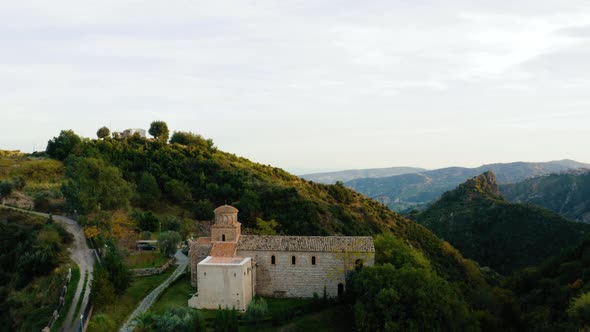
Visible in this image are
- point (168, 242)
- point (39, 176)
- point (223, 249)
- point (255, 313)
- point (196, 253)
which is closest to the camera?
point (255, 313)

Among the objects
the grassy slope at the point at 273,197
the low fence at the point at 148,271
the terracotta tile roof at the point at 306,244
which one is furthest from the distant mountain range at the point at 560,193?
the low fence at the point at 148,271

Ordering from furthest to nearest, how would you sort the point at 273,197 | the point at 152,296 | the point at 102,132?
the point at 102,132, the point at 273,197, the point at 152,296

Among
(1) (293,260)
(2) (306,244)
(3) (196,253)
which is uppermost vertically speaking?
(2) (306,244)

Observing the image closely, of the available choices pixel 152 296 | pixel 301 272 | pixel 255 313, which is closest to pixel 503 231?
pixel 301 272

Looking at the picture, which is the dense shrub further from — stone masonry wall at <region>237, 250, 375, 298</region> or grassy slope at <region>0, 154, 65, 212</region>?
grassy slope at <region>0, 154, 65, 212</region>

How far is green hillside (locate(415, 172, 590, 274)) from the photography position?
222 ft

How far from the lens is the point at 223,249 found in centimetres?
3064

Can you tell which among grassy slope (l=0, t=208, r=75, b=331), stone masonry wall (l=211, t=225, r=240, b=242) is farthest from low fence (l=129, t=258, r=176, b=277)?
stone masonry wall (l=211, t=225, r=240, b=242)

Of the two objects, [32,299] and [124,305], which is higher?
[124,305]

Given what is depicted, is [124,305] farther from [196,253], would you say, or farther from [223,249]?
[223,249]

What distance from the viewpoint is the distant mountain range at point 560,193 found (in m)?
113

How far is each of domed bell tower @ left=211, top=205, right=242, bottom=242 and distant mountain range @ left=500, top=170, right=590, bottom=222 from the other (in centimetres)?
9745

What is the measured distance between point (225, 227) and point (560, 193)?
122 m

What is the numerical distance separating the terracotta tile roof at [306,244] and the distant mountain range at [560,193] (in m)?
92.6
